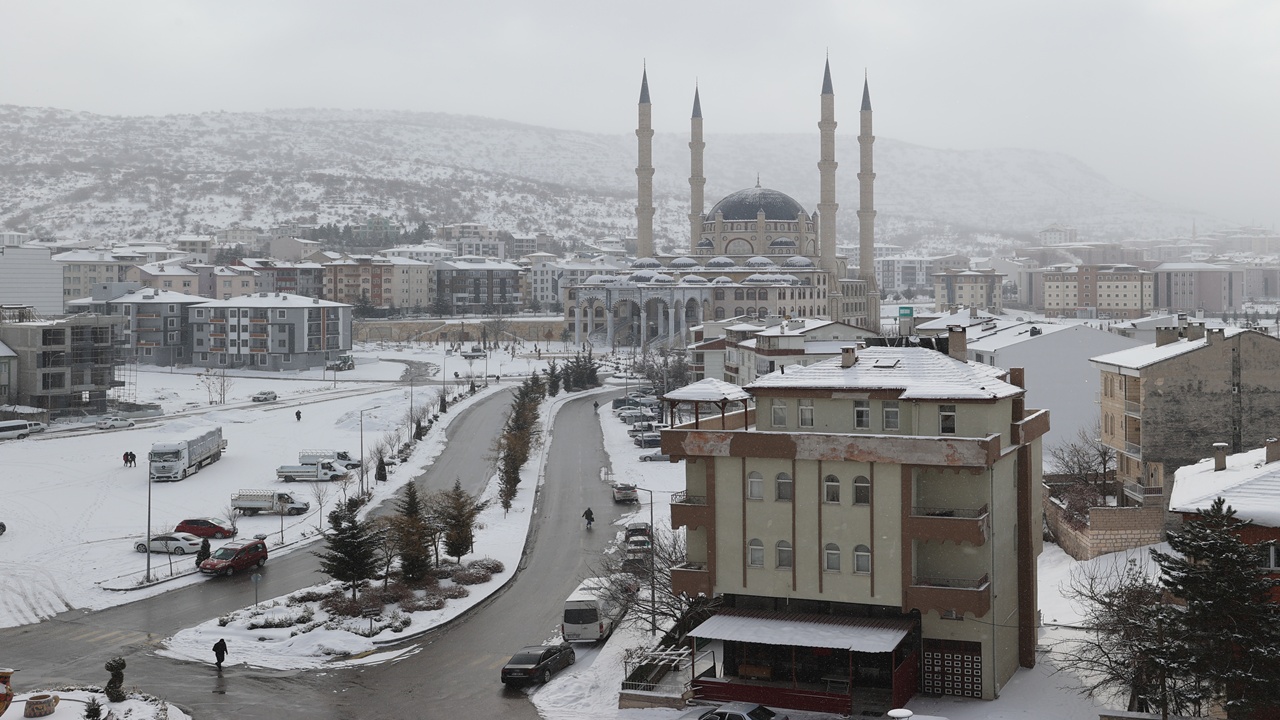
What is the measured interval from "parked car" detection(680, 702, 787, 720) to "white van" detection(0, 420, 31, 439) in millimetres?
42969

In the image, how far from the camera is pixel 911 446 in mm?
19750

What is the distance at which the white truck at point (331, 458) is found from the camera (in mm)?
43531

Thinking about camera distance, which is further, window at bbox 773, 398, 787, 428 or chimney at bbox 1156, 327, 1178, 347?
chimney at bbox 1156, 327, 1178, 347

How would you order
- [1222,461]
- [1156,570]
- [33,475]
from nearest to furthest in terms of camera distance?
[1222,461]
[1156,570]
[33,475]

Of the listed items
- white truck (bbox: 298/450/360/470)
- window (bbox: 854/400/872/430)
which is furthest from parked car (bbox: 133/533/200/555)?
window (bbox: 854/400/872/430)

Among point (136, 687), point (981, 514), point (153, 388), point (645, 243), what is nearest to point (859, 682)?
point (981, 514)

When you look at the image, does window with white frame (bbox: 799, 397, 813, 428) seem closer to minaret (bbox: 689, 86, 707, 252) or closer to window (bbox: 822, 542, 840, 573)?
window (bbox: 822, 542, 840, 573)

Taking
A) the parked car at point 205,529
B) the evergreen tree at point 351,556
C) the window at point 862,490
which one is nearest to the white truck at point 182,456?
the parked car at point 205,529

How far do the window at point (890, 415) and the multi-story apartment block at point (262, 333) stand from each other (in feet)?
226

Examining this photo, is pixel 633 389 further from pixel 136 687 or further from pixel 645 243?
pixel 136 687

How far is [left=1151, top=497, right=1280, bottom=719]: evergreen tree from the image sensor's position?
1633 centimetres

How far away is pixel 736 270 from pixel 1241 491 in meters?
86.8

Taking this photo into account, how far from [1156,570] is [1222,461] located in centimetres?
453

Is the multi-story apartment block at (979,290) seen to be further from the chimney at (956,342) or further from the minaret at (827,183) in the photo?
the chimney at (956,342)
